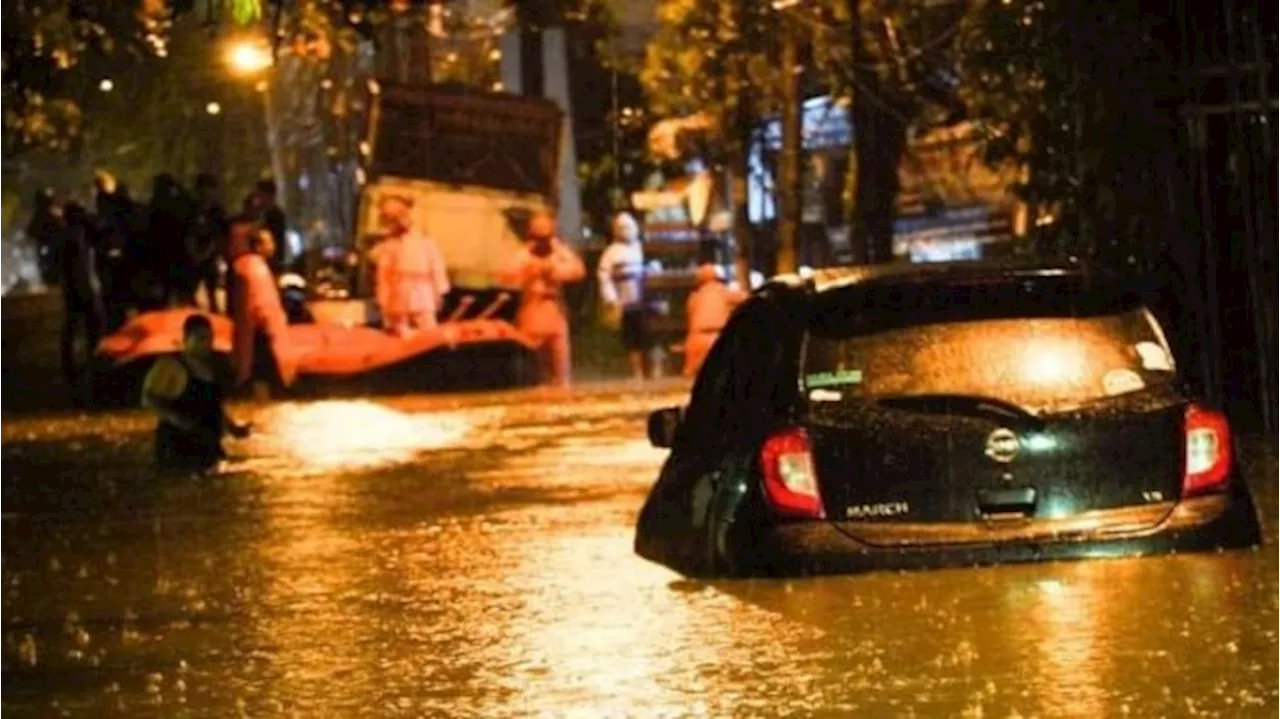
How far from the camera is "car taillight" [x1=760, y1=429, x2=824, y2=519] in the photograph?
36.6ft

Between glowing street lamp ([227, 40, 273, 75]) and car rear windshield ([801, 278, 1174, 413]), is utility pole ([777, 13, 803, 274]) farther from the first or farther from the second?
car rear windshield ([801, 278, 1174, 413])

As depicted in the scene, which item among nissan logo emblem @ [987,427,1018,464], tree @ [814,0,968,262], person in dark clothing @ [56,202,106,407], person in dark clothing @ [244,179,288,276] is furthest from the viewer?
person in dark clothing @ [244,179,288,276]

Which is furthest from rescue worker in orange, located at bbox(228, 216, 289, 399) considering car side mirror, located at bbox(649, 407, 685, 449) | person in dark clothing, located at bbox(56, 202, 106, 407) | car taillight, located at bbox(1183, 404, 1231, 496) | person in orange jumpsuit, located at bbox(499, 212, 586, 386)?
car taillight, located at bbox(1183, 404, 1231, 496)

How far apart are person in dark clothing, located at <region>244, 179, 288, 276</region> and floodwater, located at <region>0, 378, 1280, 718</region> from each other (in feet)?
48.1

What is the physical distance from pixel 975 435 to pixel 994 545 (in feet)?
1.39

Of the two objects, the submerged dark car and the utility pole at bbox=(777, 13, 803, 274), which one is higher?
the utility pole at bbox=(777, 13, 803, 274)

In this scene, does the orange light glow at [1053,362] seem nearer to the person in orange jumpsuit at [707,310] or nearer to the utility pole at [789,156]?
the person in orange jumpsuit at [707,310]

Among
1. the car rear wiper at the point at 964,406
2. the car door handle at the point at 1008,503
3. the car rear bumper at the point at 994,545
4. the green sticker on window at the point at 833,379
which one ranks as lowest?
the car rear bumper at the point at 994,545

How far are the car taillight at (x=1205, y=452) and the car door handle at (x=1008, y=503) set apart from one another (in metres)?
0.60

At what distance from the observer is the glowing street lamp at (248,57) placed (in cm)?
3084

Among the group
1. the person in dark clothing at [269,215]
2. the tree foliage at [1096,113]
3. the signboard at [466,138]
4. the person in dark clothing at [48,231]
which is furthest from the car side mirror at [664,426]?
the person in dark clothing at [48,231]

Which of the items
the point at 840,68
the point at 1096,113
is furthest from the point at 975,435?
the point at 840,68

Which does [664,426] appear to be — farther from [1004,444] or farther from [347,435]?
[347,435]

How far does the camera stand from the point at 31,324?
38562 millimetres
